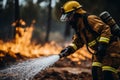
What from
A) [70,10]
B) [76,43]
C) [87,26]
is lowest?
[76,43]

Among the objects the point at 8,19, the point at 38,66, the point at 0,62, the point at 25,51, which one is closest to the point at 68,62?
the point at 25,51

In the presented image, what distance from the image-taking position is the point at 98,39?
6.57 meters

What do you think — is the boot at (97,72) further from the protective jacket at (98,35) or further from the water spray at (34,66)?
the water spray at (34,66)

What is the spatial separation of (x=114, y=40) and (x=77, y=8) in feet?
3.69

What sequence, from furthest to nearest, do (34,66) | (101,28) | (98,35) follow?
(34,66), (98,35), (101,28)

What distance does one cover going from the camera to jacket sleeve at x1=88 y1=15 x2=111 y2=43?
6.27 metres

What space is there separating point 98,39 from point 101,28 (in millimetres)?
301

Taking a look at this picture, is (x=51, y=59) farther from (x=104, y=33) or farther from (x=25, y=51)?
(x=25, y=51)

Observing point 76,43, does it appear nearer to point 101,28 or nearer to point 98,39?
point 98,39

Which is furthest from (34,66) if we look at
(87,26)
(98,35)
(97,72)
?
(98,35)

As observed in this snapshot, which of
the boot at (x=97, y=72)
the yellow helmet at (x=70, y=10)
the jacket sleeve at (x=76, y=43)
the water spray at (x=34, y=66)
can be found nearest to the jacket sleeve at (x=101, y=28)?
the yellow helmet at (x=70, y=10)

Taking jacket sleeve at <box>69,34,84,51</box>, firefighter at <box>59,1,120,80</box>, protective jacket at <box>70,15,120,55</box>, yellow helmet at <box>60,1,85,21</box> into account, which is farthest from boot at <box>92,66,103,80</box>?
yellow helmet at <box>60,1,85,21</box>

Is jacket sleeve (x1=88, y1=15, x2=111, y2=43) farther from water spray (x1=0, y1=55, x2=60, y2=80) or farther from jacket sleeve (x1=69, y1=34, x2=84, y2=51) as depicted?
water spray (x1=0, y1=55, x2=60, y2=80)

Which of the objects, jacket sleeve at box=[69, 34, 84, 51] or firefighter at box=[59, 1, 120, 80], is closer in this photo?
firefighter at box=[59, 1, 120, 80]
